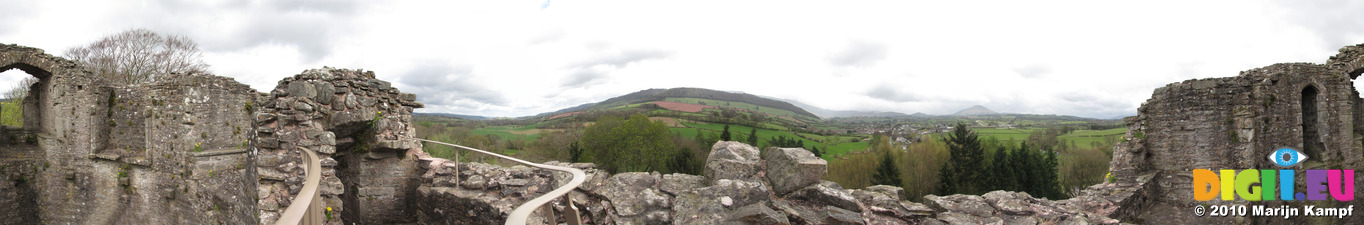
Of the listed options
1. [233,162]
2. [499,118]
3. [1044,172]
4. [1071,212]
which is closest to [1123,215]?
[1071,212]

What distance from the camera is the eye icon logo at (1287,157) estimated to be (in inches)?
348

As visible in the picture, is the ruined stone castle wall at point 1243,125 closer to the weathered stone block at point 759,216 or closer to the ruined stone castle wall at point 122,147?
the weathered stone block at point 759,216

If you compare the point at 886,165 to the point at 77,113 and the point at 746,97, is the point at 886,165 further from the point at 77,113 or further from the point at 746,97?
the point at 746,97

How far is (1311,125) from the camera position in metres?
9.45

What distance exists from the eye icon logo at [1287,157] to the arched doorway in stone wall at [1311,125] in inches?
24.2

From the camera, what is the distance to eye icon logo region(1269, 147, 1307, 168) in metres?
8.83

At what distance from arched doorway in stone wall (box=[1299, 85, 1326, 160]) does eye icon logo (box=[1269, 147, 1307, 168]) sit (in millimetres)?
614

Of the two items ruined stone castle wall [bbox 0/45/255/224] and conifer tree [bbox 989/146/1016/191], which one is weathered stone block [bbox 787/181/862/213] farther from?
conifer tree [bbox 989/146/1016/191]

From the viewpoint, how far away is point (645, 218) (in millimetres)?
6969

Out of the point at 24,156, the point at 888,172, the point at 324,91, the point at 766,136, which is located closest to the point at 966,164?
the point at 888,172

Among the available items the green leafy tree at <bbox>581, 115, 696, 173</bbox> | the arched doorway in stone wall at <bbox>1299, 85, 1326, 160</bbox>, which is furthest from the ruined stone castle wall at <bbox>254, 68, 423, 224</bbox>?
the green leafy tree at <bbox>581, 115, 696, 173</bbox>
